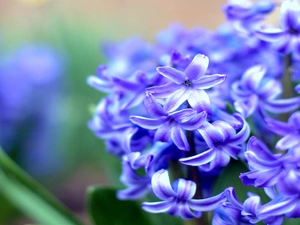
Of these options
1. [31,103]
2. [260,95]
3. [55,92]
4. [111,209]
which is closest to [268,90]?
[260,95]

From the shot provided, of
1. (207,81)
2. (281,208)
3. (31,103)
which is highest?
(31,103)

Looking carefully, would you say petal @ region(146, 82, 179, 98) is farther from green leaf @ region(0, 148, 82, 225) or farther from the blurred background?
the blurred background

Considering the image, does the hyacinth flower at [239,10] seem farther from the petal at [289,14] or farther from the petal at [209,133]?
the petal at [209,133]

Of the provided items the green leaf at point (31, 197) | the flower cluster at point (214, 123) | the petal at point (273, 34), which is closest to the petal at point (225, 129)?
the flower cluster at point (214, 123)

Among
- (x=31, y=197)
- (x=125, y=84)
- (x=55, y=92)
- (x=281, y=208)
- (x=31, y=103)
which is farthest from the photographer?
(x=55, y=92)

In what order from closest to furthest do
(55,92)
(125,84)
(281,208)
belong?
(281,208)
(125,84)
(55,92)

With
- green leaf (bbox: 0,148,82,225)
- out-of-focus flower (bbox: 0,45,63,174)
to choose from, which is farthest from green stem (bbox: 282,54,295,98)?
out-of-focus flower (bbox: 0,45,63,174)

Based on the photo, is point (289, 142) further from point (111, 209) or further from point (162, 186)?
point (111, 209)
